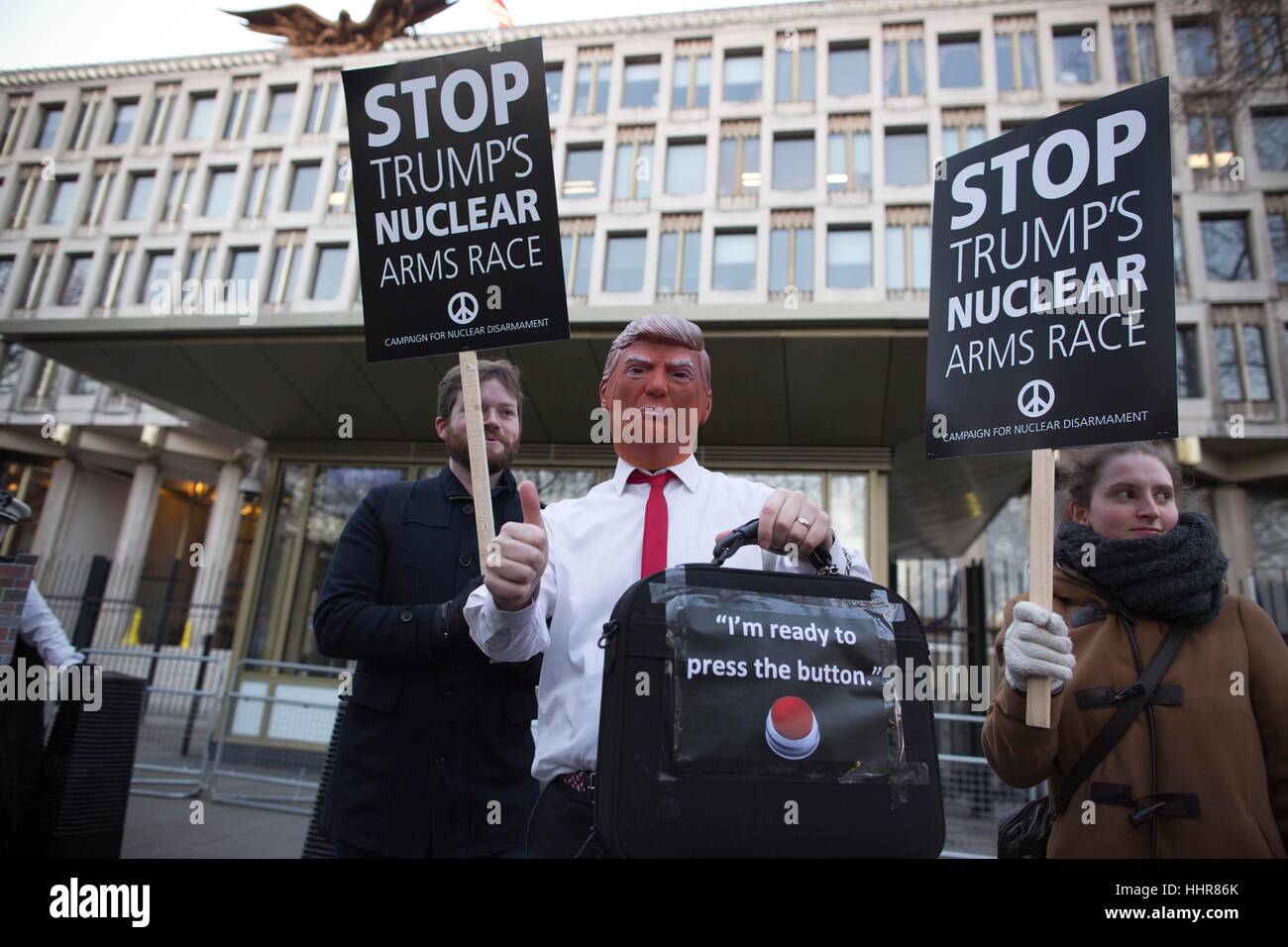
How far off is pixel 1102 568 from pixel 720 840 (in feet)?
5.13

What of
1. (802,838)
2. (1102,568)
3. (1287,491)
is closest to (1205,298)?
(1287,491)

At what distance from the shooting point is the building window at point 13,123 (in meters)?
33.4

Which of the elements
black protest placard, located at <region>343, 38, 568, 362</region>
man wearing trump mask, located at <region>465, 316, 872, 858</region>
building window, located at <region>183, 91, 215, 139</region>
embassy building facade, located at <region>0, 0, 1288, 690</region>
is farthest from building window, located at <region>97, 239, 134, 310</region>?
man wearing trump mask, located at <region>465, 316, 872, 858</region>

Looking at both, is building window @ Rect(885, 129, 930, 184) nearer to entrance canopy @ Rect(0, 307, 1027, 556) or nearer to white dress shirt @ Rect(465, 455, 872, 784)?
entrance canopy @ Rect(0, 307, 1027, 556)

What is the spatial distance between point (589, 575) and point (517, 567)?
0.26m

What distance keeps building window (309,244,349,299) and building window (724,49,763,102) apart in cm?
1534

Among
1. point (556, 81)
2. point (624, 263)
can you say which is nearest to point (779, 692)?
point (624, 263)

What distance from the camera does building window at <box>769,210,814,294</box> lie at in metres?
26.6

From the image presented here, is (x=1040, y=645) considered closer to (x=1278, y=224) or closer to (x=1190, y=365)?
(x=1190, y=365)

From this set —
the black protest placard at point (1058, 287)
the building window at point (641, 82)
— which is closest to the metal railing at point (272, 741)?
the black protest placard at point (1058, 287)

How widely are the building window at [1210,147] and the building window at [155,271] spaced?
36.0m

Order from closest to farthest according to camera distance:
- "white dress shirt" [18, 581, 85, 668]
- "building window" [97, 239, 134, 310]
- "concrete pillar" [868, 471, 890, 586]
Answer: "white dress shirt" [18, 581, 85, 668], "concrete pillar" [868, 471, 890, 586], "building window" [97, 239, 134, 310]

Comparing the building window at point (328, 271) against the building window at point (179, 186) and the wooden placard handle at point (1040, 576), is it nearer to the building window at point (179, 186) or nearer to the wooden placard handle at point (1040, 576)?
the building window at point (179, 186)

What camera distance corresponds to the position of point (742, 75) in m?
28.8
